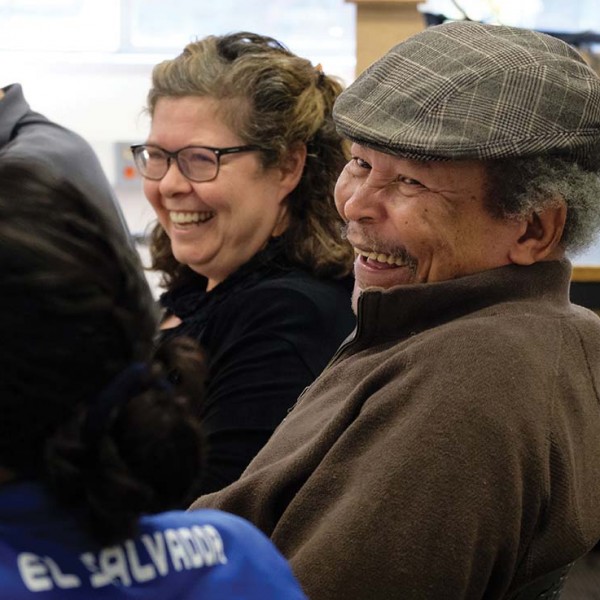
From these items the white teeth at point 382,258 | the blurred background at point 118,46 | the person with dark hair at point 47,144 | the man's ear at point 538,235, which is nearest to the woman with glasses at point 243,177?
the person with dark hair at point 47,144

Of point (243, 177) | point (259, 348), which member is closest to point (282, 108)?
point (243, 177)

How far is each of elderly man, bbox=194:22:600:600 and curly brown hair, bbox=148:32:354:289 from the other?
0.55m

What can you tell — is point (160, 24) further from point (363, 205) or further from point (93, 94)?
point (363, 205)

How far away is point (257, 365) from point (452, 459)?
0.69 meters

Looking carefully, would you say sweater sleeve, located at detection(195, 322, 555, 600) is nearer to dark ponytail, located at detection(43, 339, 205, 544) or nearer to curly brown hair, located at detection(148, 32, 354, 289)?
Result: dark ponytail, located at detection(43, 339, 205, 544)

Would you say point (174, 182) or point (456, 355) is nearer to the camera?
point (456, 355)

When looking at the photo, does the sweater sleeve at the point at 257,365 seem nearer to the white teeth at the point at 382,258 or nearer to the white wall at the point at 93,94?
the white teeth at the point at 382,258

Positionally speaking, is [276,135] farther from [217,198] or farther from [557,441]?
[557,441]

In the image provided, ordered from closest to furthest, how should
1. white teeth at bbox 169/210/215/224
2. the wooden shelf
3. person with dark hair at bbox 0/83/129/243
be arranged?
white teeth at bbox 169/210/215/224, person with dark hair at bbox 0/83/129/243, the wooden shelf

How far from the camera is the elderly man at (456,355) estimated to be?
1268 millimetres

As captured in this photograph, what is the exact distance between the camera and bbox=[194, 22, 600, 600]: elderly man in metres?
1.27

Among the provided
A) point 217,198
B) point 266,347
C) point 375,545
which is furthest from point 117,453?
point 217,198

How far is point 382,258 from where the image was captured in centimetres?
154

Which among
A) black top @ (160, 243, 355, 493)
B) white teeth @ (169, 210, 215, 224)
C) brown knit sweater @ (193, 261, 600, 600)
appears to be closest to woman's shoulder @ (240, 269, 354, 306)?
black top @ (160, 243, 355, 493)
